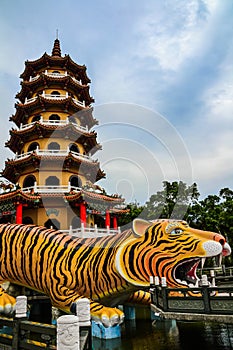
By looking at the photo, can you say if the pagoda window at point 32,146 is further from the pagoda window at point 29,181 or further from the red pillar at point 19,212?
the red pillar at point 19,212

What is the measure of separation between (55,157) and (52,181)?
4.57 ft

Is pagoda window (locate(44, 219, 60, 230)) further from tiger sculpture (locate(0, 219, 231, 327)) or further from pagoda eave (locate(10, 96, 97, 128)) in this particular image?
tiger sculpture (locate(0, 219, 231, 327))

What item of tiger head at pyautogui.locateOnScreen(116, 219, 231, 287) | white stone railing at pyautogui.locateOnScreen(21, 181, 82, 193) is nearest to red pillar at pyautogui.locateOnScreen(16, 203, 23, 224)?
white stone railing at pyautogui.locateOnScreen(21, 181, 82, 193)

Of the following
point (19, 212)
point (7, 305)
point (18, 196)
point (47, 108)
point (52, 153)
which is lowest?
point (7, 305)

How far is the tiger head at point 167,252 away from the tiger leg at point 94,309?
0.77 metres

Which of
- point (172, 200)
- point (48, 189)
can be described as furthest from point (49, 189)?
point (172, 200)

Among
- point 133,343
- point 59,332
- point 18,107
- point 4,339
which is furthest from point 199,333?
point 18,107

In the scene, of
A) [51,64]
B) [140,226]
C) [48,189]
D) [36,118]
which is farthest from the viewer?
[51,64]

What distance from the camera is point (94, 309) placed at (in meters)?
7.25

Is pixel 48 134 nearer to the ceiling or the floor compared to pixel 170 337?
nearer to the ceiling

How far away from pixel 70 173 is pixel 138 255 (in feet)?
39.4

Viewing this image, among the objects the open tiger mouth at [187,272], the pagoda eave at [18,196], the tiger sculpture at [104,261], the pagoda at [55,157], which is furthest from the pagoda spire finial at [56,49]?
the open tiger mouth at [187,272]

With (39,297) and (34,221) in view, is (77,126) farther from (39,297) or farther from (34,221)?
(39,297)

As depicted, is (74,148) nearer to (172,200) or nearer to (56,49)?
(56,49)
